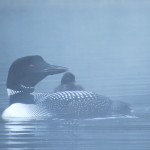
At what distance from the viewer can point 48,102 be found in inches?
365

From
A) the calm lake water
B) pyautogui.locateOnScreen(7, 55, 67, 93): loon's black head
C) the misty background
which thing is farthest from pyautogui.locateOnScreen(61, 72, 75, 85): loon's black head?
the misty background

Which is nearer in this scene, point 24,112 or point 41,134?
point 41,134

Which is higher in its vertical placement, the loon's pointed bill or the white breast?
the loon's pointed bill

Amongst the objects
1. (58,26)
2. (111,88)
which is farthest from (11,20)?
(111,88)

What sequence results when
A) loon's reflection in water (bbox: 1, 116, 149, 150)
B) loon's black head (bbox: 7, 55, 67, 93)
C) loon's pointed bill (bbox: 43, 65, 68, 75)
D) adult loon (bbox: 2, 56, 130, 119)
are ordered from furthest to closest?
loon's pointed bill (bbox: 43, 65, 68, 75), loon's black head (bbox: 7, 55, 67, 93), adult loon (bbox: 2, 56, 130, 119), loon's reflection in water (bbox: 1, 116, 149, 150)

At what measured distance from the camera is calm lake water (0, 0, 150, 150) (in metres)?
8.10

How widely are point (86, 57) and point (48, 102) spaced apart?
19.1 ft

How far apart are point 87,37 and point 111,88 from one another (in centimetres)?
969

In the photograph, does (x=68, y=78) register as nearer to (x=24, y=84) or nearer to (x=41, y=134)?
(x=24, y=84)

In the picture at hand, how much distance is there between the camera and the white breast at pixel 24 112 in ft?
30.3

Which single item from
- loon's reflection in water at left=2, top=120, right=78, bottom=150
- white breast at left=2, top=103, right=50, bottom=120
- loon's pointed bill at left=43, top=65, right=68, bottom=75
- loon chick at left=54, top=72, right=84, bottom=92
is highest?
loon's pointed bill at left=43, top=65, right=68, bottom=75

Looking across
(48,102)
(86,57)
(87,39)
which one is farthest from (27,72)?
(87,39)

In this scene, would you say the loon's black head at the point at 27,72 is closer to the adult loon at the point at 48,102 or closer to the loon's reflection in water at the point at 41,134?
the adult loon at the point at 48,102

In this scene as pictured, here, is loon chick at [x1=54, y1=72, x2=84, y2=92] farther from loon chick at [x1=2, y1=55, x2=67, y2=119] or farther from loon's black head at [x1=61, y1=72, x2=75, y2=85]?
loon chick at [x1=2, y1=55, x2=67, y2=119]
